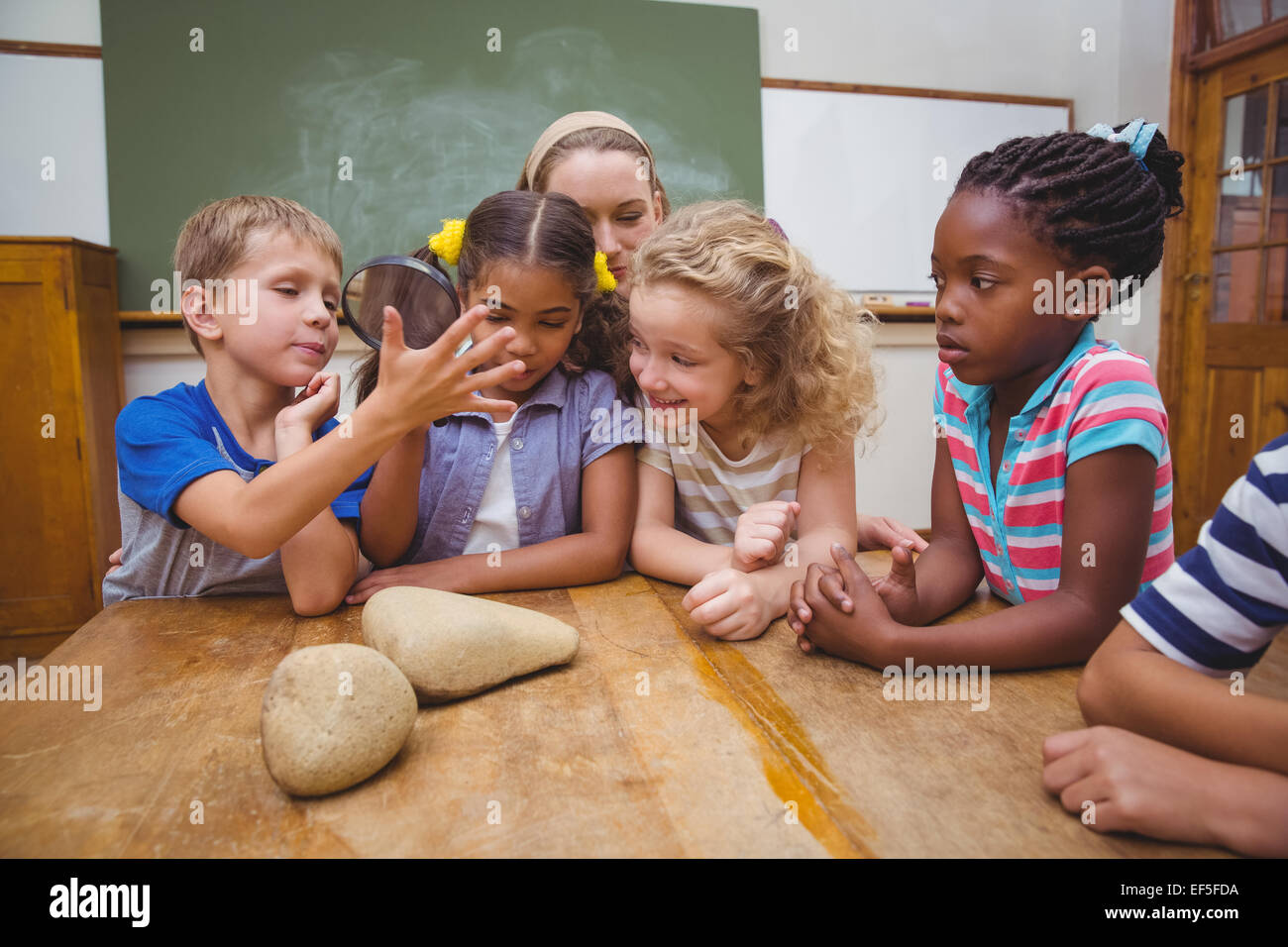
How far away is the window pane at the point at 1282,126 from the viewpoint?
3896 millimetres

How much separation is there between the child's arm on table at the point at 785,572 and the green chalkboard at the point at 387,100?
2710 millimetres

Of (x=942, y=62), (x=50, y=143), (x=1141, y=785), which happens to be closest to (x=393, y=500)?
(x=1141, y=785)

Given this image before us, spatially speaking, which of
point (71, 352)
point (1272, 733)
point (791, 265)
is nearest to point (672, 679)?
point (1272, 733)

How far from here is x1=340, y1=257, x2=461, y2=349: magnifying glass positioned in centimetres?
115

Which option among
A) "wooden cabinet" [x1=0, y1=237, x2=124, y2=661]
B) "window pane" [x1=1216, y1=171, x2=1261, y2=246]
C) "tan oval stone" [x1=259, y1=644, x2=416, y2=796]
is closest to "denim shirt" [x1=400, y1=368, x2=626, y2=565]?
"tan oval stone" [x1=259, y1=644, x2=416, y2=796]

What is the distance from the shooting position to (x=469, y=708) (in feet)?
2.93

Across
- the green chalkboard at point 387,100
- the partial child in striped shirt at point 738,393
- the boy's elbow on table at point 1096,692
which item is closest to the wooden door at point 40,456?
the green chalkboard at point 387,100

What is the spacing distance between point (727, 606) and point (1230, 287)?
448cm

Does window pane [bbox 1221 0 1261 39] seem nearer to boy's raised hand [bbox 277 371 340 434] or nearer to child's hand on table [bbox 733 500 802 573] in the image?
child's hand on table [bbox 733 500 802 573]

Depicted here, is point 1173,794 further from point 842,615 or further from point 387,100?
point 387,100

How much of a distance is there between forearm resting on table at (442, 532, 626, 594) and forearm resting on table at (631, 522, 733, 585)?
0.17 ft

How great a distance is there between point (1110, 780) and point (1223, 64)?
497cm
